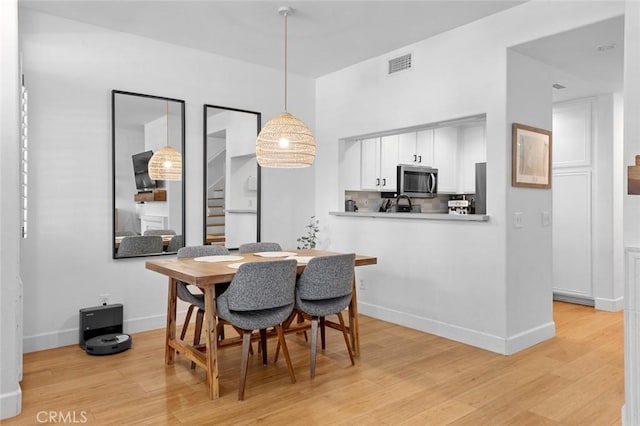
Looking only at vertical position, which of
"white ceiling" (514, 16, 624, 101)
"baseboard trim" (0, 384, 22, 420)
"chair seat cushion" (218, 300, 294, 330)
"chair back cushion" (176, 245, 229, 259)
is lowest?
"baseboard trim" (0, 384, 22, 420)

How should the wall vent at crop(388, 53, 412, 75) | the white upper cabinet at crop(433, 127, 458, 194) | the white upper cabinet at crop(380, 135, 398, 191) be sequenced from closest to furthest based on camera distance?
the wall vent at crop(388, 53, 412, 75) < the white upper cabinet at crop(380, 135, 398, 191) < the white upper cabinet at crop(433, 127, 458, 194)

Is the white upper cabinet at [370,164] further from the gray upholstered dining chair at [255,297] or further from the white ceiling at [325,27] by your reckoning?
the gray upholstered dining chair at [255,297]

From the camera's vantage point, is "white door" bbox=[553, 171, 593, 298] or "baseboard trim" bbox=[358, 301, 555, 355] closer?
"baseboard trim" bbox=[358, 301, 555, 355]

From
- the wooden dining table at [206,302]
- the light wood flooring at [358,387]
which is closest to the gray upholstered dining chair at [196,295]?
the wooden dining table at [206,302]

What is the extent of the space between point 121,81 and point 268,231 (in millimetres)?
2108

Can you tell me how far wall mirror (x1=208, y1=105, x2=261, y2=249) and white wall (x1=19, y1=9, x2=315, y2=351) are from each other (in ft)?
0.36

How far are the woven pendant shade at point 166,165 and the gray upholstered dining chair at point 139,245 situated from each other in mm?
573

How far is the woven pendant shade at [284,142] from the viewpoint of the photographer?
324 centimetres

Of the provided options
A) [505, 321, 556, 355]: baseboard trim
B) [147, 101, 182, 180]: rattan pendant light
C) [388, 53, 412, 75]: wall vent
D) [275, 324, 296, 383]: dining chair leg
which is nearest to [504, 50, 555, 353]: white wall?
[505, 321, 556, 355]: baseboard trim

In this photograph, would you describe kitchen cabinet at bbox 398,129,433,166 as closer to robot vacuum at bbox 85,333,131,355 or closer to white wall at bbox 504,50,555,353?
white wall at bbox 504,50,555,353

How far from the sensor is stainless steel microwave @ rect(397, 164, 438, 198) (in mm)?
5496

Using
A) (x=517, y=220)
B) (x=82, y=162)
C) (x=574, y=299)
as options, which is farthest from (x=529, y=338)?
(x=82, y=162)

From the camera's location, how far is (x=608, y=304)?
4.84m

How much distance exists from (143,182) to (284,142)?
1.58 m
